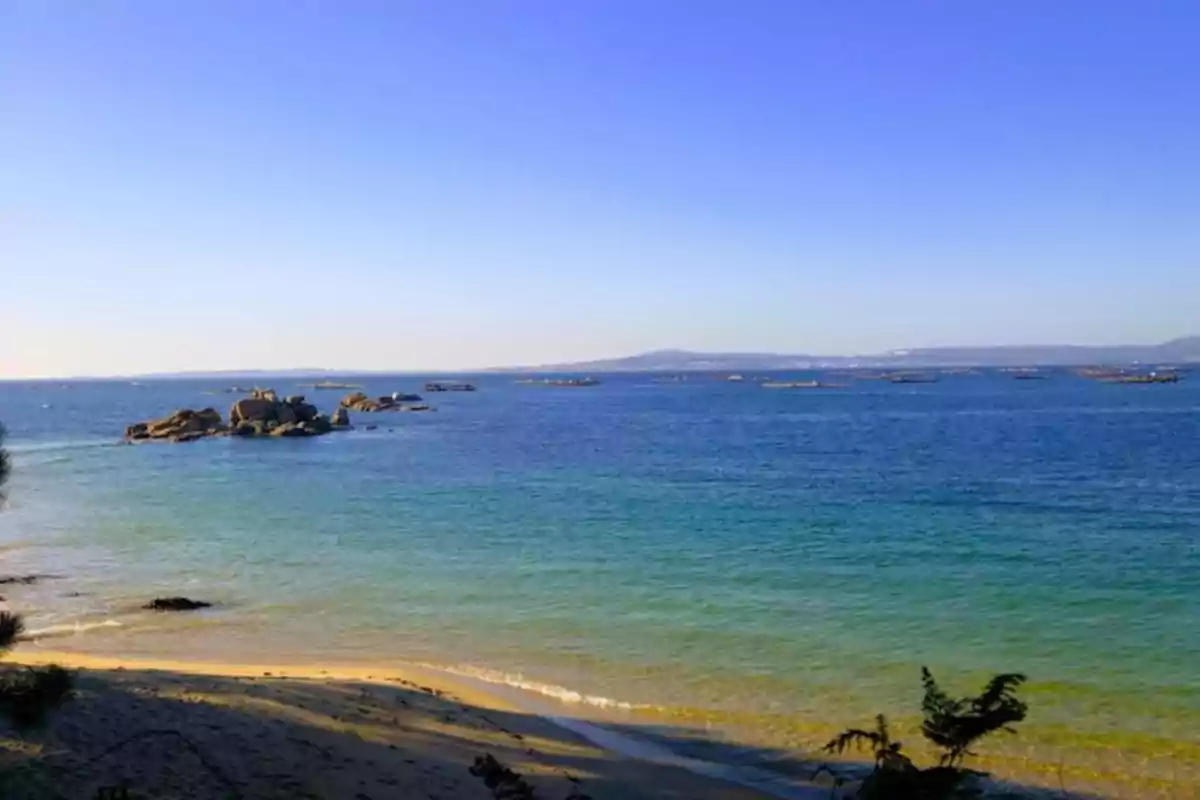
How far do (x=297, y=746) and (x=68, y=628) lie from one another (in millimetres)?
11274

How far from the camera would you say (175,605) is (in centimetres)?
2111

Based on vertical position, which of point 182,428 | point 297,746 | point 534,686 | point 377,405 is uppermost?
point 377,405

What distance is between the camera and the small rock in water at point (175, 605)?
2092 centimetres

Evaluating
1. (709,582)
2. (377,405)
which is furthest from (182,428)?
(709,582)

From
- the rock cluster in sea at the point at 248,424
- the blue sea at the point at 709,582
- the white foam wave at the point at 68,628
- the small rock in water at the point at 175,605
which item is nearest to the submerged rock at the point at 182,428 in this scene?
the rock cluster in sea at the point at 248,424

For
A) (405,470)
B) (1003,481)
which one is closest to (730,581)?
(1003,481)

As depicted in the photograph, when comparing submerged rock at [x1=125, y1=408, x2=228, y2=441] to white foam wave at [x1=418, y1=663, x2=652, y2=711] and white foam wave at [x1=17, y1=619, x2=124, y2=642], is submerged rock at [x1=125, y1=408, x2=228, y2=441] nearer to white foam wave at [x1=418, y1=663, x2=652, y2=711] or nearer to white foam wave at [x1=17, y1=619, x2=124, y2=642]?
white foam wave at [x1=17, y1=619, x2=124, y2=642]

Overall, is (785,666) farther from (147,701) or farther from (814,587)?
(147,701)

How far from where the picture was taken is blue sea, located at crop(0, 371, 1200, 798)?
14.4 meters

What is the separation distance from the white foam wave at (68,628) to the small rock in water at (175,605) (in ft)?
3.56

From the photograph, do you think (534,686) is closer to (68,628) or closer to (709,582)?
(709,582)

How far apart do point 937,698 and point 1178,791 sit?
4395 millimetres

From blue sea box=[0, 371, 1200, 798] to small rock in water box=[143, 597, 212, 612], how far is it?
0.63m

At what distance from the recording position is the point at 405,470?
166ft
